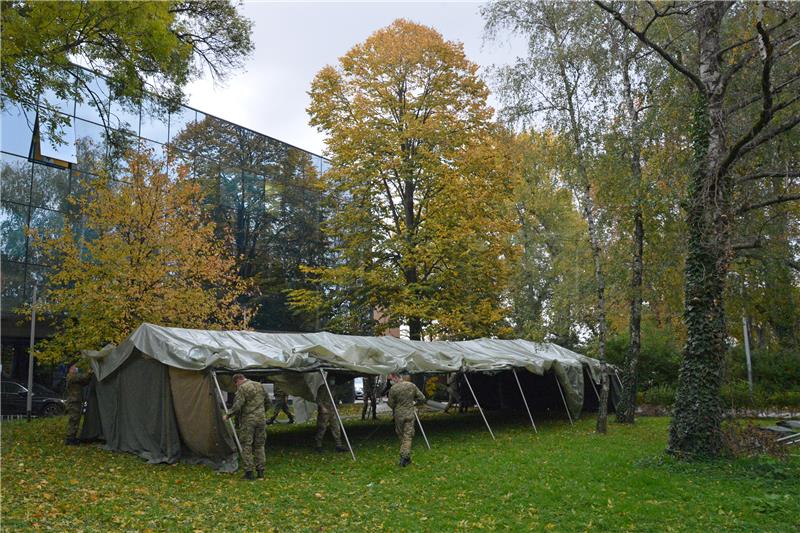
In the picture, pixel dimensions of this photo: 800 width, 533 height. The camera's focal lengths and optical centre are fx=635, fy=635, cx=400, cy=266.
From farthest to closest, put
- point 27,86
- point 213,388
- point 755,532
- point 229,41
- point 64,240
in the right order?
point 64,240 → point 229,41 → point 213,388 → point 27,86 → point 755,532

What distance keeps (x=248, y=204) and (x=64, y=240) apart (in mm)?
10933

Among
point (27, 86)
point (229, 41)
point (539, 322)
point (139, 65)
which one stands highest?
point (229, 41)

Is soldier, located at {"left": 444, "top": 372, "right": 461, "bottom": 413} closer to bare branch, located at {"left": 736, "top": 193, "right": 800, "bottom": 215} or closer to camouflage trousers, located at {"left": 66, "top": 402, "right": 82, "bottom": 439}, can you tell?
camouflage trousers, located at {"left": 66, "top": 402, "right": 82, "bottom": 439}

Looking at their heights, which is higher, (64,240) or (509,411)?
(64,240)

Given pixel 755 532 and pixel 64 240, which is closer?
pixel 755 532

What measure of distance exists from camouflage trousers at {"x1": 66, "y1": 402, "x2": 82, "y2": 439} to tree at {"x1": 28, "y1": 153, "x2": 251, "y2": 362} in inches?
59.0

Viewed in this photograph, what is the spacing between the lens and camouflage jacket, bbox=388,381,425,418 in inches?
474

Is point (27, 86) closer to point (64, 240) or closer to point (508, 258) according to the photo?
point (64, 240)

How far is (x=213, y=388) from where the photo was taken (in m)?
11.3

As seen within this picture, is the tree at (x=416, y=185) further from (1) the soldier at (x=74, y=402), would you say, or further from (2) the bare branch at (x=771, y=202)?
(2) the bare branch at (x=771, y=202)

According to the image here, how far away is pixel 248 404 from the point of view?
34.9 feet

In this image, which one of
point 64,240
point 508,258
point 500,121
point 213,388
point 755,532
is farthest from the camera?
point 508,258

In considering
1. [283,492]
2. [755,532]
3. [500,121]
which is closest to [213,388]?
[283,492]

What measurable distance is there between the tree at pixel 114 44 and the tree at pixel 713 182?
7.60 metres
